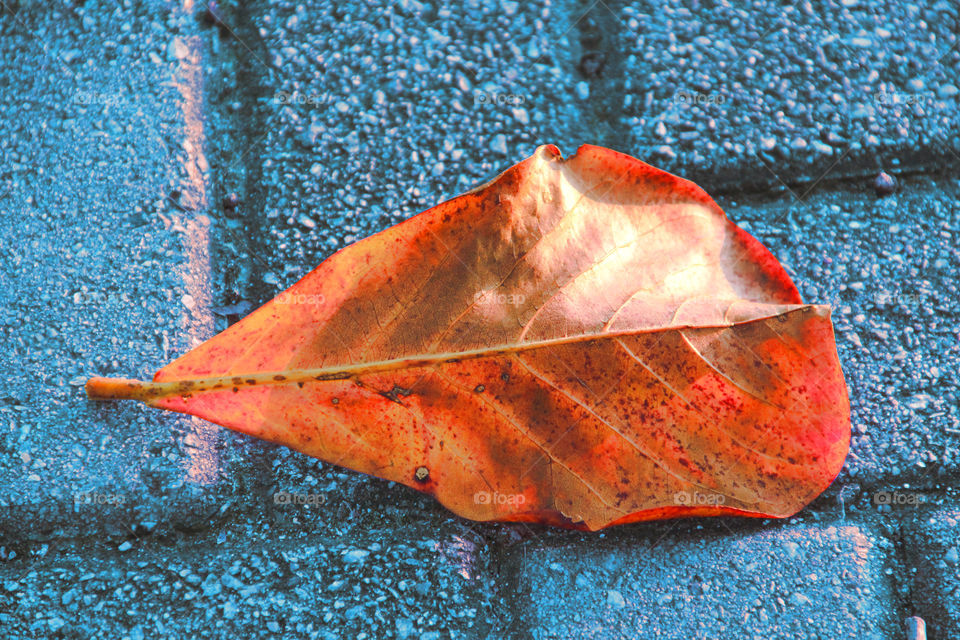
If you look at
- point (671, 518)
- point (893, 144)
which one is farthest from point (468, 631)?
point (893, 144)

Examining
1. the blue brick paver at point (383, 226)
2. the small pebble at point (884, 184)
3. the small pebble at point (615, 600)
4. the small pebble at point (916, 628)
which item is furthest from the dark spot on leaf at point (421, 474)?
the small pebble at point (884, 184)

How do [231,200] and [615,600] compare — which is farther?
[231,200]

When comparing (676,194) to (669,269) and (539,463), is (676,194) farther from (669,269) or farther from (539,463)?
(539,463)

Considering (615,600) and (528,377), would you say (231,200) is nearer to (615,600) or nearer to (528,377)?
(528,377)

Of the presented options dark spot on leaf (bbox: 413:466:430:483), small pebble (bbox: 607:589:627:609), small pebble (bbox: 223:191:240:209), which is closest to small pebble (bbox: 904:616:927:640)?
small pebble (bbox: 607:589:627:609)

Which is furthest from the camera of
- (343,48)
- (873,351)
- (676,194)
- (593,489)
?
(343,48)

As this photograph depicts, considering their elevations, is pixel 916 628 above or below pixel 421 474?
below

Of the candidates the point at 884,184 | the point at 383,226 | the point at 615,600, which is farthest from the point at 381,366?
the point at 884,184

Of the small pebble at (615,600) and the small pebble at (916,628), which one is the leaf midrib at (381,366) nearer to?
the small pebble at (615,600)
